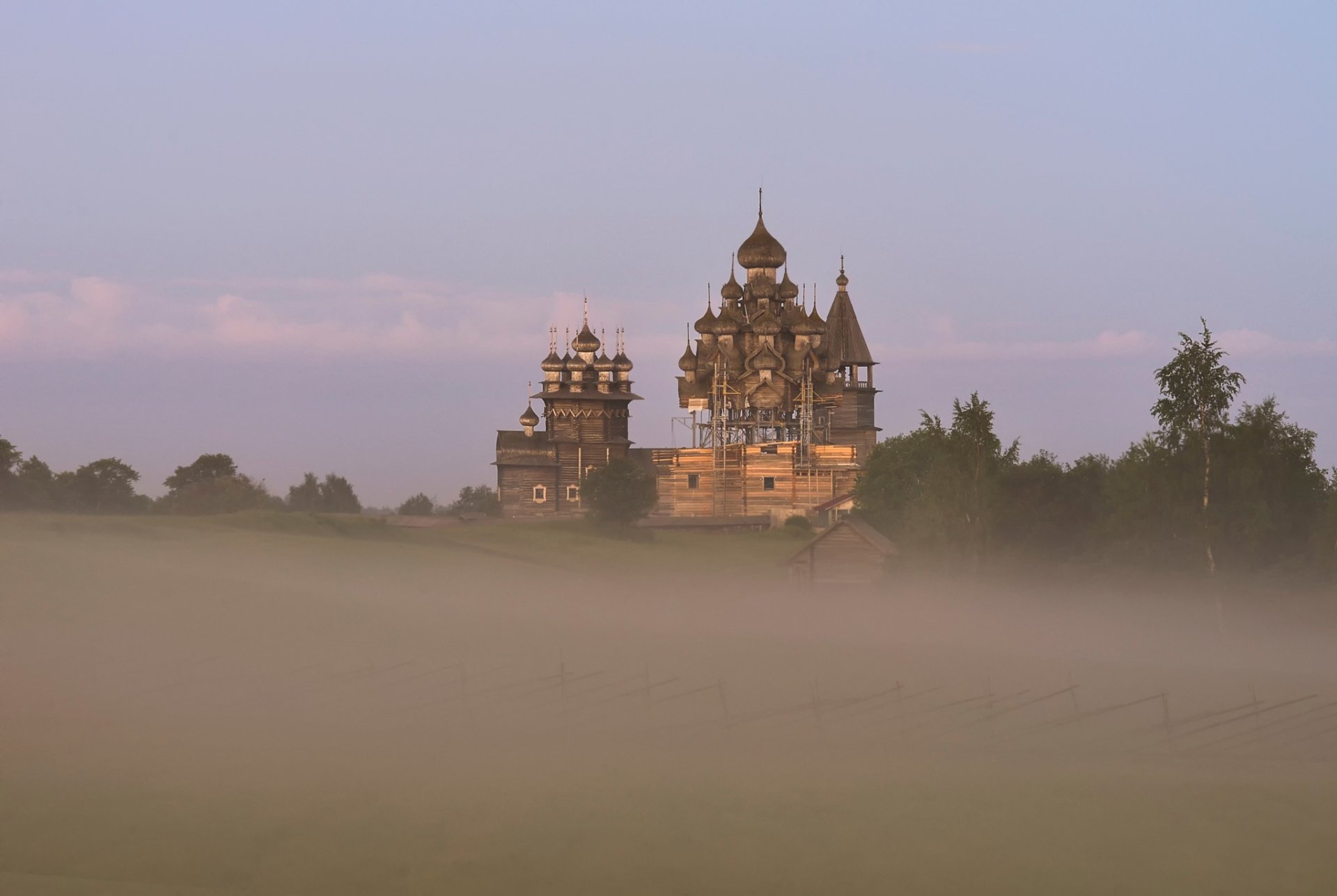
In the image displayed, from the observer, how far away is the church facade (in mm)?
90250

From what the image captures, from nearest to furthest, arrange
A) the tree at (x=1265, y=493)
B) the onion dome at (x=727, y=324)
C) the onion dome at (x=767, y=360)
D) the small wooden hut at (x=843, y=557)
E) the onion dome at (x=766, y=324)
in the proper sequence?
the tree at (x=1265, y=493) → the small wooden hut at (x=843, y=557) → the onion dome at (x=767, y=360) → the onion dome at (x=766, y=324) → the onion dome at (x=727, y=324)

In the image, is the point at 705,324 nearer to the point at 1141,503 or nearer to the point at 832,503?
the point at 832,503

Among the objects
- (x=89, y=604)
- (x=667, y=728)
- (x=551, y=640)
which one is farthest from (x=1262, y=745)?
(x=89, y=604)

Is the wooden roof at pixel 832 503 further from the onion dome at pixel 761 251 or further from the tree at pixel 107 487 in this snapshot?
the tree at pixel 107 487

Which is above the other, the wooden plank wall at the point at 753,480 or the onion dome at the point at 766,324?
the onion dome at the point at 766,324

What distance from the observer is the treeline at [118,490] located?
2894 inches

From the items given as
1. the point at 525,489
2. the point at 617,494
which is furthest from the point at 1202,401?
the point at 525,489

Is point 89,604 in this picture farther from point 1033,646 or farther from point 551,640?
point 1033,646

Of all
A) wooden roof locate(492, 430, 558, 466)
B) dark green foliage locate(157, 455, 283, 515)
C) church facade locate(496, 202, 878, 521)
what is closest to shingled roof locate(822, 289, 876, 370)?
church facade locate(496, 202, 878, 521)

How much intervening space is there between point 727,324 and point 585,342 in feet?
34.6

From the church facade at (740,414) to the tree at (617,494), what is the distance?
32.9 feet

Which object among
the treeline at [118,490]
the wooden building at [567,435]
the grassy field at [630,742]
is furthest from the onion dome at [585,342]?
the grassy field at [630,742]

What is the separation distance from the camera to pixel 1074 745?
1208 inches

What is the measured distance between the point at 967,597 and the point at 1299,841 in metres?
22.7
